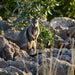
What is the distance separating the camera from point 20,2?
330 inches

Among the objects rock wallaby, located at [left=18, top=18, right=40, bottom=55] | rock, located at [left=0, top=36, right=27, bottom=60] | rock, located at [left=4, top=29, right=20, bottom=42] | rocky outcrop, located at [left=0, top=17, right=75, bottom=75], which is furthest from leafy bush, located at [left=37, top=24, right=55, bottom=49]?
rock, located at [left=0, top=36, right=27, bottom=60]

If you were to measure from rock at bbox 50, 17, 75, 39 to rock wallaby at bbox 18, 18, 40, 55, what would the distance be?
1.79 meters

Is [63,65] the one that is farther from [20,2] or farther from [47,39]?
[20,2]

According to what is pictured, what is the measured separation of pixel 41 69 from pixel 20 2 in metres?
4.62

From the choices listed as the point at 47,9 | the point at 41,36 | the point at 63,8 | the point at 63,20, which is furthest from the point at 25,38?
the point at 63,8

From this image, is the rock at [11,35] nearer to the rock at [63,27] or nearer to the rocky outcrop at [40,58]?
the rocky outcrop at [40,58]

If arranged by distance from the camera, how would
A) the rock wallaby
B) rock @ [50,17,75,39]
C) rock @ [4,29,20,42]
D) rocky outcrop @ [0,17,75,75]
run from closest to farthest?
rocky outcrop @ [0,17,75,75] → the rock wallaby → rock @ [4,29,20,42] → rock @ [50,17,75,39]

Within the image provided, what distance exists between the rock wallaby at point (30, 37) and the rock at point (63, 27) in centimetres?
179

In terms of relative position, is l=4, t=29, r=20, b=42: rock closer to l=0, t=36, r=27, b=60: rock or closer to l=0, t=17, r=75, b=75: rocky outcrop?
l=0, t=17, r=75, b=75: rocky outcrop

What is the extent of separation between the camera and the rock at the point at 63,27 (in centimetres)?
935

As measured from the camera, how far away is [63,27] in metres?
10.2

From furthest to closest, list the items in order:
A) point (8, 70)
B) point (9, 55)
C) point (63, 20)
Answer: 1. point (63, 20)
2. point (9, 55)
3. point (8, 70)

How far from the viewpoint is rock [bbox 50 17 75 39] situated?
935 centimetres

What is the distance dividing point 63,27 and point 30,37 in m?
2.73
